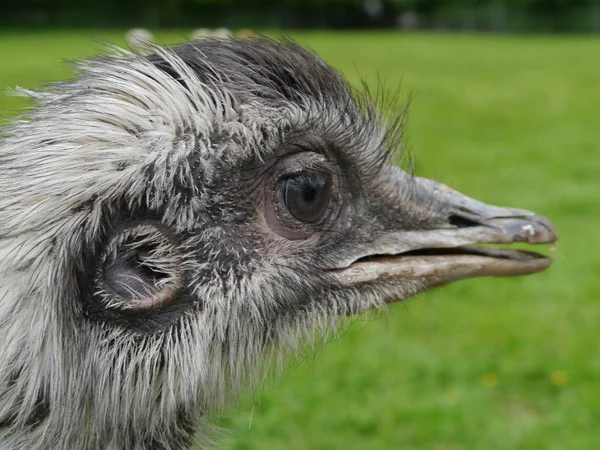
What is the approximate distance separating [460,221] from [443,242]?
0.14 m

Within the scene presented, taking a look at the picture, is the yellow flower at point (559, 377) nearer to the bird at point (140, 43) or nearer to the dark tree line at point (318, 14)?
the bird at point (140, 43)

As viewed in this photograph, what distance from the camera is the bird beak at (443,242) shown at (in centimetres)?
254

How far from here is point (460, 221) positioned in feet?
8.91

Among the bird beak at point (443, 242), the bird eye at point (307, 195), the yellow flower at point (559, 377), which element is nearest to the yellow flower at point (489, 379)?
the yellow flower at point (559, 377)

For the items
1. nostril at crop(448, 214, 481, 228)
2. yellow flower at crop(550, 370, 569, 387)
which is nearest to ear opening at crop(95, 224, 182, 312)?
nostril at crop(448, 214, 481, 228)

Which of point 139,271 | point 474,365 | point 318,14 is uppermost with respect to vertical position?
point 139,271

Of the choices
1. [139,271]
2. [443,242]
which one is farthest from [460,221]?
[139,271]

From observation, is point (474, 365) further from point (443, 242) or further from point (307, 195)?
point (307, 195)

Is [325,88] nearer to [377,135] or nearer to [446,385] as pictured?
[377,135]

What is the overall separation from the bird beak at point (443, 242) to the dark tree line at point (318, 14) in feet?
135

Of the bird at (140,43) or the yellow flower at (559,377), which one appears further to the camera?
the yellow flower at (559,377)

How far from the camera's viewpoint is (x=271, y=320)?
7.68ft

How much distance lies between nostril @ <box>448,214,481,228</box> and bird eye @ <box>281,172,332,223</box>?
468 millimetres

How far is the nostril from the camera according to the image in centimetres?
270
